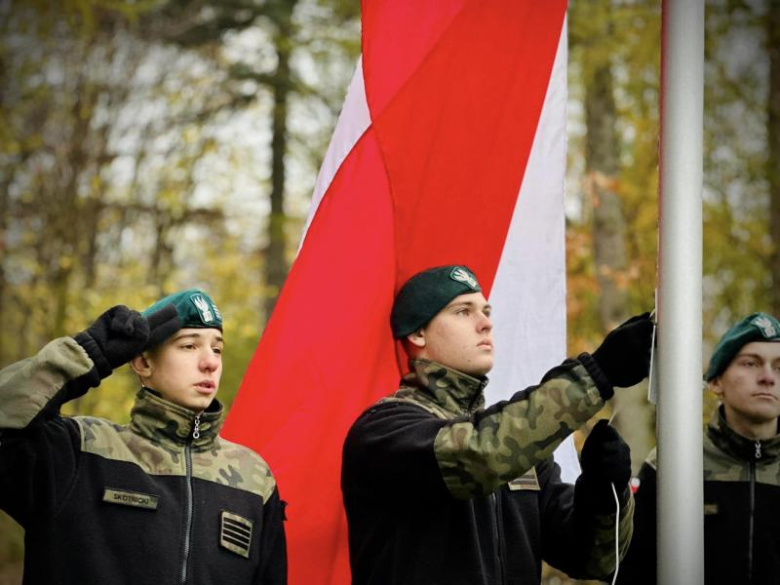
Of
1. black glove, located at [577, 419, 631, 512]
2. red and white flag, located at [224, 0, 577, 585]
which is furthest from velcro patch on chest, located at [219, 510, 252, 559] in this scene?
black glove, located at [577, 419, 631, 512]

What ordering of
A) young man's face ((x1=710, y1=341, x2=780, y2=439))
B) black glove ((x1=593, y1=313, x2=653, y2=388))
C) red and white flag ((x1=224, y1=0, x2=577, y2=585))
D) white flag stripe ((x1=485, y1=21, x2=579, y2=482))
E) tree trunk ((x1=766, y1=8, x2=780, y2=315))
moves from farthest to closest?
tree trunk ((x1=766, y1=8, x2=780, y2=315)), white flag stripe ((x1=485, y1=21, x2=579, y2=482)), young man's face ((x1=710, y1=341, x2=780, y2=439)), red and white flag ((x1=224, y1=0, x2=577, y2=585)), black glove ((x1=593, y1=313, x2=653, y2=388))

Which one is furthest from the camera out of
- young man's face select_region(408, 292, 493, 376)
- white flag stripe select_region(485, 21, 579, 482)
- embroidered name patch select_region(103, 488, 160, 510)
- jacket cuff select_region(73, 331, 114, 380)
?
white flag stripe select_region(485, 21, 579, 482)

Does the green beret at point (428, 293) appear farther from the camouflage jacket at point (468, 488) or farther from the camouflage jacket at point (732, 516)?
the camouflage jacket at point (732, 516)

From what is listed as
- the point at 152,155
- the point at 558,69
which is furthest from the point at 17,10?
the point at 558,69

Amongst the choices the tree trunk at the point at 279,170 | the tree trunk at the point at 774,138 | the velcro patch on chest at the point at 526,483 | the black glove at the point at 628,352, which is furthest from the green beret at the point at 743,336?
the tree trunk at the point at 279,170

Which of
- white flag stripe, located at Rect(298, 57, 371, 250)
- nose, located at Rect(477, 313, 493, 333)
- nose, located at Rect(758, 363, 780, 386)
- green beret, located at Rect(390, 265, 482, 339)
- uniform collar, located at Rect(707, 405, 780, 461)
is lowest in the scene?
uniform collar, located at Rect(707, 405, 780, 461)

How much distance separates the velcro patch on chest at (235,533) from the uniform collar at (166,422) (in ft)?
0.80

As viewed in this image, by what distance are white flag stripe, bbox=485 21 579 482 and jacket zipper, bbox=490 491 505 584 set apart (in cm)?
85

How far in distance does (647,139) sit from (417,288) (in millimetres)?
9924

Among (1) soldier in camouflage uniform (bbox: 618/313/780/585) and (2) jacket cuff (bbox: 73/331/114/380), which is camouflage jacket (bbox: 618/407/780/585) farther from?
(2) jacket cuff (bbox: 73/331/114/380)

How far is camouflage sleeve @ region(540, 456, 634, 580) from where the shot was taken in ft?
11.4

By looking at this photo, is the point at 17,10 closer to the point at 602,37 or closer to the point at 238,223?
the point at 602,37

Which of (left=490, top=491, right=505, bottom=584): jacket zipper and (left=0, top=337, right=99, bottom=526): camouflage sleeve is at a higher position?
(left=0, top=337, right=99, bottom=526): camouflage sleeve

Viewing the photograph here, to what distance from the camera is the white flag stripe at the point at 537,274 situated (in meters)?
4.32
